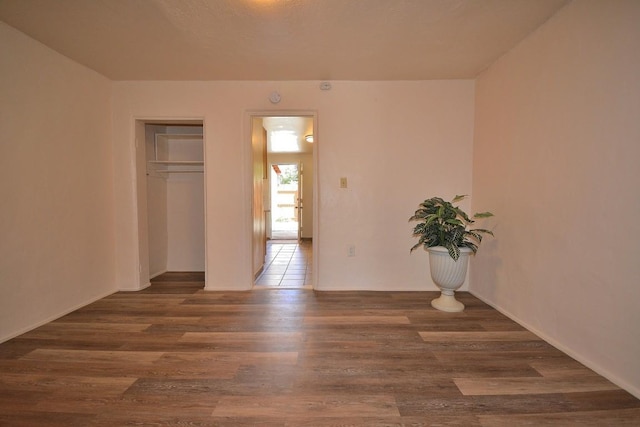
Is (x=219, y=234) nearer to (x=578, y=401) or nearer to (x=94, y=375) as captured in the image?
(x=94, y=375)

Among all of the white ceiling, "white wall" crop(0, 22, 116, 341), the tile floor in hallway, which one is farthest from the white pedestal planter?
"white wall" crop(0, 22, 116, 341)

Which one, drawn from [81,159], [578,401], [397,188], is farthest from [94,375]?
[397,188]

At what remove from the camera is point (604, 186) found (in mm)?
1714

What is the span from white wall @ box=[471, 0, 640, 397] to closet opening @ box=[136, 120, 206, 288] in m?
3.64

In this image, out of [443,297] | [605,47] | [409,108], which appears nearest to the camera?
[605,47]

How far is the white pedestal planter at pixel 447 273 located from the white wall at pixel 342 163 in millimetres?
536

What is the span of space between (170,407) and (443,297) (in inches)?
96.5

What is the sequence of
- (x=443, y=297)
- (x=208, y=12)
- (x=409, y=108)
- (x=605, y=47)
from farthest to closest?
(x=409, y=108) → (x=443, y=297) → (x=208, y=12) → (x=605, y=47)

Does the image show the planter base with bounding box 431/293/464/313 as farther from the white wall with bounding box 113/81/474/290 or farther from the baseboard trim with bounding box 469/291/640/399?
the white wall with bounding box 113/81/474/290

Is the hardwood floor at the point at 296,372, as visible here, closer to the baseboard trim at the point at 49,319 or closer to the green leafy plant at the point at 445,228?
the baseboard trim at the point at 49,319

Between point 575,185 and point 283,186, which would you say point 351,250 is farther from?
point 283,186

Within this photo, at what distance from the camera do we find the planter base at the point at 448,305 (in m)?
2.69

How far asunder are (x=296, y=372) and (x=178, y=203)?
10.6 feet

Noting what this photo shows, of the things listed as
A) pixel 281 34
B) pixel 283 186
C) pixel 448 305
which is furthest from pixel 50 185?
pixel 283 186
